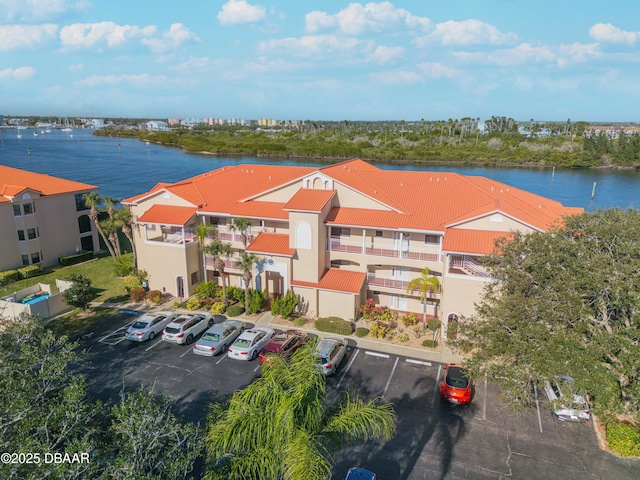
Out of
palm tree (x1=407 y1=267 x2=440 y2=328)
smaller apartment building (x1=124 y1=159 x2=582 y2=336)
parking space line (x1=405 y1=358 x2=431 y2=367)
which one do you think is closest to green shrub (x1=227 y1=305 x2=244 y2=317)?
smaller apartment building (x1=124 y1=159 x2=582 y2=336)

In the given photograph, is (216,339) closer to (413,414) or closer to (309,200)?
(309,200)

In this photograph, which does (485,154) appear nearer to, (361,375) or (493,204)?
(493,204)

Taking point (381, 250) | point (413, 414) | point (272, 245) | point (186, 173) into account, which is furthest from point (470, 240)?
point (186, 173)

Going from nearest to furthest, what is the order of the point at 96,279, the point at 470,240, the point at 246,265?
the point at 470,240 < the point at 246,265 < the point at 96,279

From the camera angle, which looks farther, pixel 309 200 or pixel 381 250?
pixel 309 200

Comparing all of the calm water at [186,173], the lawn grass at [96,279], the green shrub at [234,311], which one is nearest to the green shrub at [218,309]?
the green shrub at [234,311]
